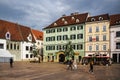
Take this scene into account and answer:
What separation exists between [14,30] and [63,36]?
17.1 metres

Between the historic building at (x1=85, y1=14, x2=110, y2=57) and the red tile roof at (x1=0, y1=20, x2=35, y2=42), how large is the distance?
75.5ft

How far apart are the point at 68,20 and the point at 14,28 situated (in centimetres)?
1883

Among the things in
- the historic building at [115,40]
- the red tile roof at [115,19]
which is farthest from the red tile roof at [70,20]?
the historic building at [115,40]

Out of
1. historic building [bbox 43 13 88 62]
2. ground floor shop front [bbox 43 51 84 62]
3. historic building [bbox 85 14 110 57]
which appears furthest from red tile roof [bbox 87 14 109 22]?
ground floor shop front [bbox 43 51 84 62]

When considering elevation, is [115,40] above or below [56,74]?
above

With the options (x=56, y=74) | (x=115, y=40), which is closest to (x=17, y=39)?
(x=115, y=40)

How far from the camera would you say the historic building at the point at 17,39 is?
64625 millimetres

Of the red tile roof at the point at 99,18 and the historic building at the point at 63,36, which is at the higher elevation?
the red tile roof at the point at 99,18

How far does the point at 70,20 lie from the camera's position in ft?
222

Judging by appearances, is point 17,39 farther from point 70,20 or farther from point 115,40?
point 115,40

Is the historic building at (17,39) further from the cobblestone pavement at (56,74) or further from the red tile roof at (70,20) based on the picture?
the cobblestone pavement at (56,74)

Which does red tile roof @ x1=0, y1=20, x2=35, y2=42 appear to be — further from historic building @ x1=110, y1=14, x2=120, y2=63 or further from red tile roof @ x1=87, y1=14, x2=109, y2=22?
historic building @ x1=110, y1=14, x2=120, y2=63

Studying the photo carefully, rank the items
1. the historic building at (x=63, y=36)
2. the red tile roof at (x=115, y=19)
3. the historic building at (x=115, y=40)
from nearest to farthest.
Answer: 1. the historic building at (x=115, y=40)
2. the red tile roof at (x=115, y=19)
3. the historic building at (x=63, y=36)

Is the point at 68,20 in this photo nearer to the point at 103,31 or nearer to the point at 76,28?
the point at 76,28
